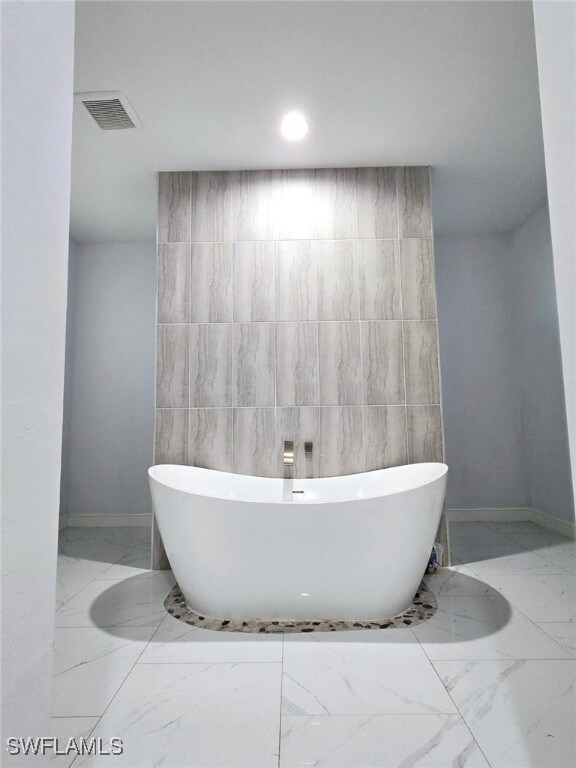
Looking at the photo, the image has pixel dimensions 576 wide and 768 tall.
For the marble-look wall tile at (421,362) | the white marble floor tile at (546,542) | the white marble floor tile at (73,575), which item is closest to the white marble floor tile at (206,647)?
the white marble floor tile at (73,575)

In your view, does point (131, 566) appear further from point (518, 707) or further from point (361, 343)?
point (518, 707)

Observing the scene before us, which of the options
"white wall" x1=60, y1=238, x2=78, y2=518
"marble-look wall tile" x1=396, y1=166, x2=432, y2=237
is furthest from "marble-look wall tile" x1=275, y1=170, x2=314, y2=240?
"white wall" x1=60, y1=238, x2=78, y2=518

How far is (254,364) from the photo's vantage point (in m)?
2.97

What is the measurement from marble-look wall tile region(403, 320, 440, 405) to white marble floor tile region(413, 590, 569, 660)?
1.17 m

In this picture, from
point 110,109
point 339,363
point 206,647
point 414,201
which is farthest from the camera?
point 414,201

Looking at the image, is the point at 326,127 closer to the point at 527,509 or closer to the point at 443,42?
the point at 443,42

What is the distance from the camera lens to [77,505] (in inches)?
161

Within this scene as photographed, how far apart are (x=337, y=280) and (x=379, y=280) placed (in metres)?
0.27

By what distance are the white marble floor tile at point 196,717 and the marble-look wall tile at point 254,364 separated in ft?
5.16

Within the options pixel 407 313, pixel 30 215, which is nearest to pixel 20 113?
pixel 30 215

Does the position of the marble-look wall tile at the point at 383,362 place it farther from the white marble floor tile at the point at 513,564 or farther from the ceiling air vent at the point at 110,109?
the ceiling air vent at the point at 110,109

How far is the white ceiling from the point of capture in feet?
6.42

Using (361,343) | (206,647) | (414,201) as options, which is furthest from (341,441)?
(414,201)

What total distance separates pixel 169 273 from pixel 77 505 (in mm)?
2312
